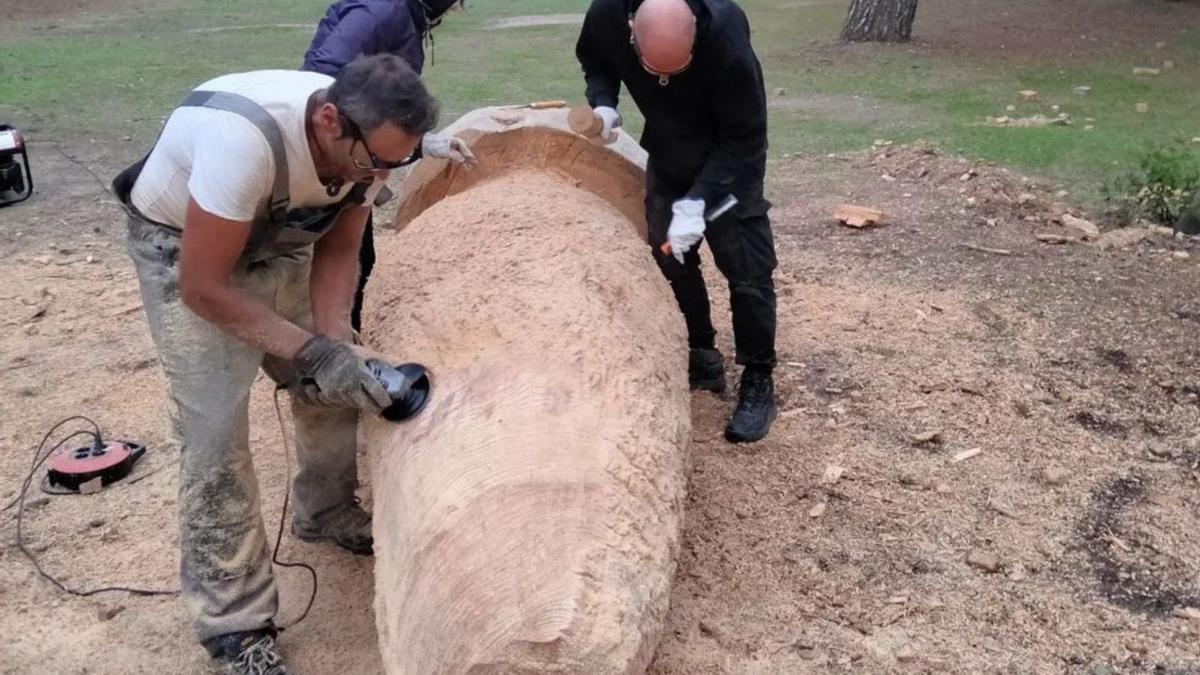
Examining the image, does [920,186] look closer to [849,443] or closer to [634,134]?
[634,134]

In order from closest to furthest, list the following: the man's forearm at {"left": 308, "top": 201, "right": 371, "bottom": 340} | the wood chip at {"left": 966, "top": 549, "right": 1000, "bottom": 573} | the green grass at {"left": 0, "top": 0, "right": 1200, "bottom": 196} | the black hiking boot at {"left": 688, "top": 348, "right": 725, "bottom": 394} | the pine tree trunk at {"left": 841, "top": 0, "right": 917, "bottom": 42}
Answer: the man's forearm at {"left": 308, "top": 201, "right": 371, "bottom": 340}
the wood chip at {"left": 966, "top": 549, "right": 1000, "bottom": 573}
the black hiking boot at {"left": 688, "top": 348, "right": 725, "bottom": 394}
the green grass at {"left": 0, "top": 0, "right": 1200, "bottom": 196}
the pine tree trunk at {"left": 841, "top": 0, "right": 917, "bottom": 42}

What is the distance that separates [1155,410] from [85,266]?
5147 mm

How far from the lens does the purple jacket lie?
3.50 metres

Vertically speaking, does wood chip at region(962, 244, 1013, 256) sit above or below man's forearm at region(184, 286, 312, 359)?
below

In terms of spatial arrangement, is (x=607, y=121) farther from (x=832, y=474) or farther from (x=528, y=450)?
(x=528, y=450)

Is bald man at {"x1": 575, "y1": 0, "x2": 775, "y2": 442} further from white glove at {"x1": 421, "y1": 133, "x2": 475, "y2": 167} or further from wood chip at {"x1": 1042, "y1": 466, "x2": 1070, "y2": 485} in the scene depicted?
wood chip at {"x1": 1042, "y1": 466, "x2": 1070, "y2": 485}

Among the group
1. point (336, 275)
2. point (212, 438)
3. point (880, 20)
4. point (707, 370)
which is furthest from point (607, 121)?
point (880, 20)

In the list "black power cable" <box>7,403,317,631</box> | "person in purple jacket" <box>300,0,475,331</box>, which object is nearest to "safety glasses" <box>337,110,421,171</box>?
"person in purple jacket" <box>300,0,475,331</box>

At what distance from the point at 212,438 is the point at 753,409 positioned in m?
2.01

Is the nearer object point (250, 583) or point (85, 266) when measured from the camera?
point (250, 583)

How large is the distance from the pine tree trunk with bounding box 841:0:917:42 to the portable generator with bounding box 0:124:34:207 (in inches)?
341

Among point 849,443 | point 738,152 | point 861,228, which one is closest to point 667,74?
point 738,152

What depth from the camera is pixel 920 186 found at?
260 inches

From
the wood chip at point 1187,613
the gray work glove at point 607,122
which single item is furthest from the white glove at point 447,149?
the wood chip at point 1187,613
